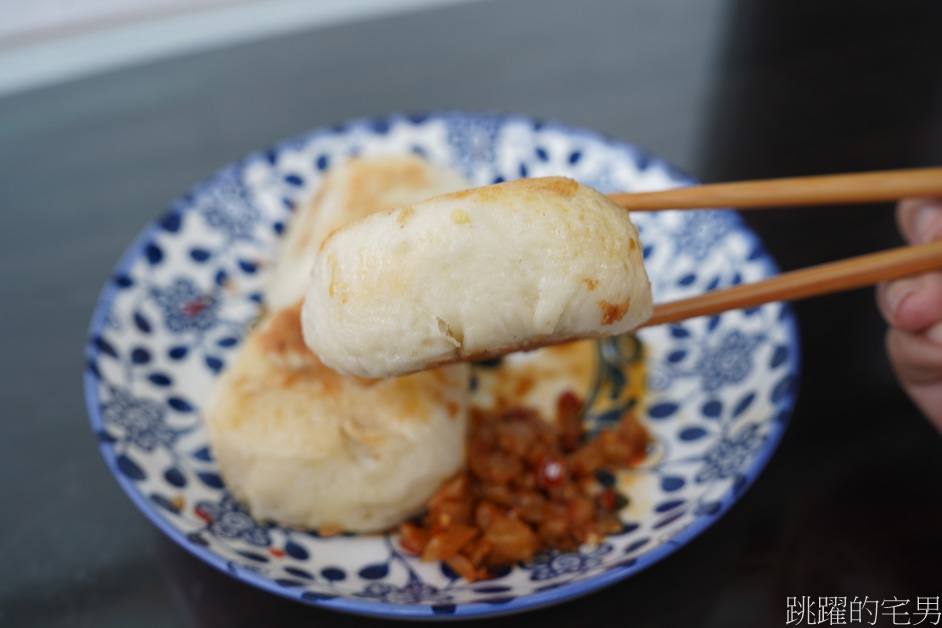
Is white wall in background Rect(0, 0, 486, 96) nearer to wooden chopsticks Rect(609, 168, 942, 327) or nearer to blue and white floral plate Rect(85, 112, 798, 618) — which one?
blue and white floral plate Rect(85, 112, 798, 618)

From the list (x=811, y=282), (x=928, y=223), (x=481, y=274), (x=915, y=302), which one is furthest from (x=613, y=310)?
(x=928, y=223)

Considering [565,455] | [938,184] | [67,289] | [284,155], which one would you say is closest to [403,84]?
[284,155]

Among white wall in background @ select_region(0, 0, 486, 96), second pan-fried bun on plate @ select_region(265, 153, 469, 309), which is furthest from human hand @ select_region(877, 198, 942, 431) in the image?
white wall in background @ select_region(0, 0, 486, 96)

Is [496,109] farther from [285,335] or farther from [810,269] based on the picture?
[810,269]

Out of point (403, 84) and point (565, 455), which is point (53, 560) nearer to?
point (565, 455)

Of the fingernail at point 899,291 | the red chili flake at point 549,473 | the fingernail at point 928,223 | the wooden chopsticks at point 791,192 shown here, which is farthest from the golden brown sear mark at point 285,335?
the fingernail at point 928,223

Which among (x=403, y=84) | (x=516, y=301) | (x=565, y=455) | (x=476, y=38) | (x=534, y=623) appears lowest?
(x=534, y=623)
